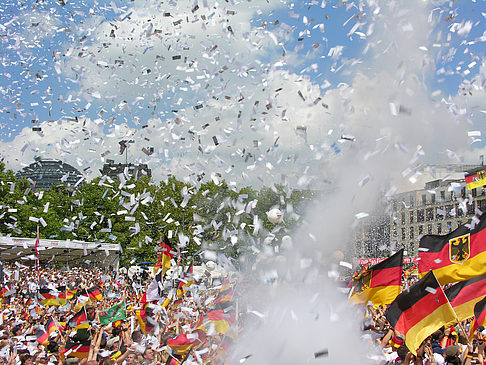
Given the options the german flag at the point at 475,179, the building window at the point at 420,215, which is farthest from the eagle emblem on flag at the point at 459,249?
the building window at the point at 420,215

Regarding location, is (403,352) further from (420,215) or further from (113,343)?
(420,215)

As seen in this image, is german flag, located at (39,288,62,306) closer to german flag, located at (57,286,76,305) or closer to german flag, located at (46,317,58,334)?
german flag, located at (57,286,76,305)

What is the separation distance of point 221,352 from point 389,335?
330cm

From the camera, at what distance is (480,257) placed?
822 centimetres

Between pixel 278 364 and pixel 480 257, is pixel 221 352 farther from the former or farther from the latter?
pixel 480 257

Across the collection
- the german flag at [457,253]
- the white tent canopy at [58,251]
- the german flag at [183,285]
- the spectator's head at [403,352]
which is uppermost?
the german flag at [457,253]

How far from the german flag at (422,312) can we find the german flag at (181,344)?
3.11m

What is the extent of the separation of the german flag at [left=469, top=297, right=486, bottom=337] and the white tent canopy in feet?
48.6

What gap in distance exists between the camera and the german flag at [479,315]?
742 cm

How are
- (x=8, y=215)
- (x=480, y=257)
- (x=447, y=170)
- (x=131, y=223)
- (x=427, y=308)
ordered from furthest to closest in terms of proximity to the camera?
(x=131, y=223) < (x=8, y=215) < (x=447, y=170) < (x=480, y=257) < (x=427, y=308)

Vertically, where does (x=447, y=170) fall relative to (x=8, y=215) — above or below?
above

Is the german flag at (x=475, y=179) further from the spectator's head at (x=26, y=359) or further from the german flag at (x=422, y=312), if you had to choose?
the spectator's head at (x=26, y=359)

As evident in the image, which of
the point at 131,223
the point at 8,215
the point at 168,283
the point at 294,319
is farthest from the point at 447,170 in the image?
the point at 131,223

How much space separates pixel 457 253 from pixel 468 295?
963 mm
